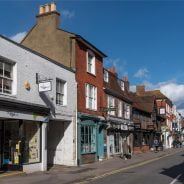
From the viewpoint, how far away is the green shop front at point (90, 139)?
83.8 ft

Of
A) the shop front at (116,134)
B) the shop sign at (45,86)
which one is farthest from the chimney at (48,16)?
the shop front at (116,134)

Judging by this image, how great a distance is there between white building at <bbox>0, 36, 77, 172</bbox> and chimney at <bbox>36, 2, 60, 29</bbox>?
514 centimetres

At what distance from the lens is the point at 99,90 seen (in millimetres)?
29781

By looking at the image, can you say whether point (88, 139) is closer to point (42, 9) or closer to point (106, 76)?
point (106, 76)

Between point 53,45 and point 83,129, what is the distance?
246 inches

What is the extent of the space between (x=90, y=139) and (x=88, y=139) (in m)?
0.42

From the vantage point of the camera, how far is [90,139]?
2744 cm

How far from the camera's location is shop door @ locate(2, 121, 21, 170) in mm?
18484

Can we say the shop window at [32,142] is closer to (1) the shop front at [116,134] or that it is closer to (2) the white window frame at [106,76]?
(1) the shop front at [116,134]

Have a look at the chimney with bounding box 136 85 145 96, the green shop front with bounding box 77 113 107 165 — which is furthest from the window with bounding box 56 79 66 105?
the chimney with bounding box 136 85 145 96

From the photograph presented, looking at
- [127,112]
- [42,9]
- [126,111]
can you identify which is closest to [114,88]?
[126,111]

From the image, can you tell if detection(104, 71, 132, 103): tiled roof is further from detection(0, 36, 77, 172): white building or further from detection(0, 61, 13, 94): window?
detection(0, 61, 13, 94): window

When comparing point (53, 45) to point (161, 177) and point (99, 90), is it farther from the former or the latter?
point (161, 177)

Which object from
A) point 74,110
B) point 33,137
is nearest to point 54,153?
point 74,110
